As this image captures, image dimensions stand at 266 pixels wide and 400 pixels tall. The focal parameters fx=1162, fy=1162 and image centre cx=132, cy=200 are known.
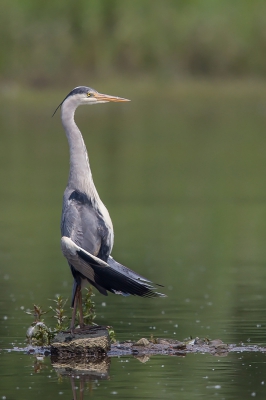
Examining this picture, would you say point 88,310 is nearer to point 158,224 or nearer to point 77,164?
point 77,164

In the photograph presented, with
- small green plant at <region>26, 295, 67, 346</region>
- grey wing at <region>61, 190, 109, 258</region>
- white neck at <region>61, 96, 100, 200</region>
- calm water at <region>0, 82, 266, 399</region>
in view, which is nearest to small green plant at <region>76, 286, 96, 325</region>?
small green plant at <region>26, 295, 67, 346</region>

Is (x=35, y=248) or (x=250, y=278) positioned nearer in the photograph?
(x=250, y=278)

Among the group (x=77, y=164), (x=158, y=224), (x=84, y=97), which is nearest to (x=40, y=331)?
(x=77, y=164)

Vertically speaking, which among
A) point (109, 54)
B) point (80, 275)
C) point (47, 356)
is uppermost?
point (109, 54)

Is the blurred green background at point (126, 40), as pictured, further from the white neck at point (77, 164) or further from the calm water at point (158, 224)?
the white neck at point (77, 164)

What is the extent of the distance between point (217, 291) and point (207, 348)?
355 centimetres

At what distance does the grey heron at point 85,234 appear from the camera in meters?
9.17

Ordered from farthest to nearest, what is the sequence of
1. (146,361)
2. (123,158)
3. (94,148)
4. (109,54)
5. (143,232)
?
(109,54) < (94,148) < (123,158) < (143,232) < (146,361)

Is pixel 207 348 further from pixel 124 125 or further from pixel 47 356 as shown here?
pixel 124 125

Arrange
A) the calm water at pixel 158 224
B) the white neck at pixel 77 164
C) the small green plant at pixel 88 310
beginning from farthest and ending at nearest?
the small green plant at pixel 88 310
the white neck at pixel 77 164
the calm water at pixel 158 224

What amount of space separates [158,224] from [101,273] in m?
9.88

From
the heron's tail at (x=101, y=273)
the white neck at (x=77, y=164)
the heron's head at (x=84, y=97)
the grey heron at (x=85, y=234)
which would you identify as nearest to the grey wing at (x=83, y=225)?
the grey heron at (x=85, y=234)

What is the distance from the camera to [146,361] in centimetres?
910

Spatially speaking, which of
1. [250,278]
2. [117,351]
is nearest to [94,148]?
[250,278]
